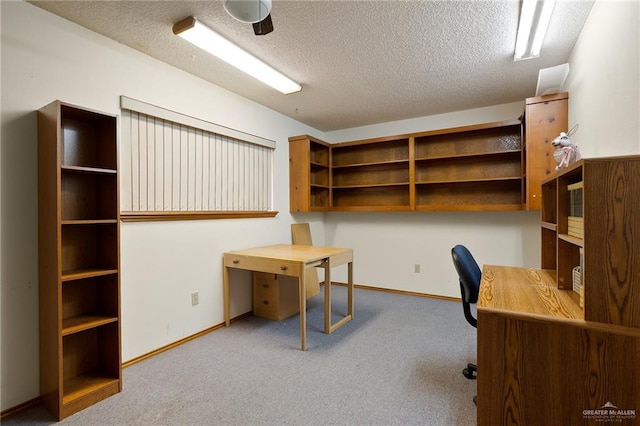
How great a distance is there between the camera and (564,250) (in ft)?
5.30

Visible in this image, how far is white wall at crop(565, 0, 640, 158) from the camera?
1338 millimetres

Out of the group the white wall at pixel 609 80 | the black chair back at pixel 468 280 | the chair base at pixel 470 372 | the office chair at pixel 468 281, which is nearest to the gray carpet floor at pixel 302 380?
the chair base at pixel 470 372

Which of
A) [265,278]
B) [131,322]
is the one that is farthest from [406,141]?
[131,322]

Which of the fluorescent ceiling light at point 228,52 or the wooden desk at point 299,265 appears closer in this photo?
the fluorescent ceiling light at point 228,52

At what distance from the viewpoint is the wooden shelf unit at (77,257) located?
168cm

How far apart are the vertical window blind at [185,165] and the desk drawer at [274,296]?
82cm

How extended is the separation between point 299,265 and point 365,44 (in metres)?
1.79

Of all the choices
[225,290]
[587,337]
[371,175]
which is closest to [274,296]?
[225,290]

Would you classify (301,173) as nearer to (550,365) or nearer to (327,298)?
(327,298)

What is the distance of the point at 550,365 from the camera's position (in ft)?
3.61

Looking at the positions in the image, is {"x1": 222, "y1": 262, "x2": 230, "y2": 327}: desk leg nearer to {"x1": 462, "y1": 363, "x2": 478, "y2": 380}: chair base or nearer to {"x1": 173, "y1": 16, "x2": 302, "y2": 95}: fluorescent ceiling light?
{"x1": 173, "y1": 16, "x2": 302, "y2": 95}: fluorescent ceiling light

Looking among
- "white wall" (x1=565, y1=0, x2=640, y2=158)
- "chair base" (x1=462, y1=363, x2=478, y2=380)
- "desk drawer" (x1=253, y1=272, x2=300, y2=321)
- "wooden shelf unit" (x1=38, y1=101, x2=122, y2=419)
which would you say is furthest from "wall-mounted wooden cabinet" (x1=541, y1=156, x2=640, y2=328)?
"desk drawer" (x1=253, y1=272, x2=300, y2=321)

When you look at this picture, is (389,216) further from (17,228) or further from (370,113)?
(17,228)

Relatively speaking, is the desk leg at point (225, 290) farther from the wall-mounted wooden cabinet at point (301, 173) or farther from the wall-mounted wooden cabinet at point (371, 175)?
the wall-mounted wooden cabinet at point (371, 175)
